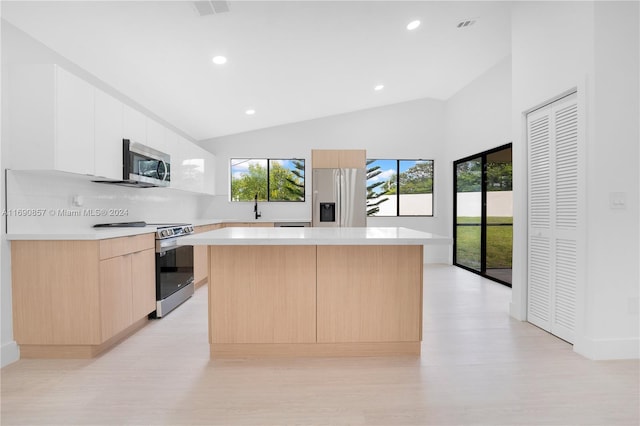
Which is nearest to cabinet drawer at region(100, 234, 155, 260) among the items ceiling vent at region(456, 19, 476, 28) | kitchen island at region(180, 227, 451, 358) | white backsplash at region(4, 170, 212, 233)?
white backsplash at region(4, 170, 212, 233)

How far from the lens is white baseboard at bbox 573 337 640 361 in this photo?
2.37m

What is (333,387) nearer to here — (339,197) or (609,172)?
(609,172)

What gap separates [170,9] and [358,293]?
8.31 ft

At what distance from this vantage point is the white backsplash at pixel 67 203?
2.40m

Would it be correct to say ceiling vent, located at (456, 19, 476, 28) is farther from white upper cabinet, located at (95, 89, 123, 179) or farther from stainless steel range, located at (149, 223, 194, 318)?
stainless steel range, located at (149, 223, 194, 318)

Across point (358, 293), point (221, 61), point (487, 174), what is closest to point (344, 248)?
point (358, 293)

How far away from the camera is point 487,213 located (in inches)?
204

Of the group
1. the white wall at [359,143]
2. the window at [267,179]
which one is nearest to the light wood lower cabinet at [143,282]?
the white wall at [359,143]

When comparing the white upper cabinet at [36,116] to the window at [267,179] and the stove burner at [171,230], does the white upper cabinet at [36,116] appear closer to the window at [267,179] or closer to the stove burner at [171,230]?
the stove burner at [171,230]

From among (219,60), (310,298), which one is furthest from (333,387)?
(219,60)

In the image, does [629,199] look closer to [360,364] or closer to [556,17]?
[556,17]

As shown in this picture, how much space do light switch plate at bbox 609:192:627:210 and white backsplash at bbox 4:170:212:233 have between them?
165 inches

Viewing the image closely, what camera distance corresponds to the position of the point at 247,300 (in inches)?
93.0

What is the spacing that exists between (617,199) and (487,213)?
2.84 m
